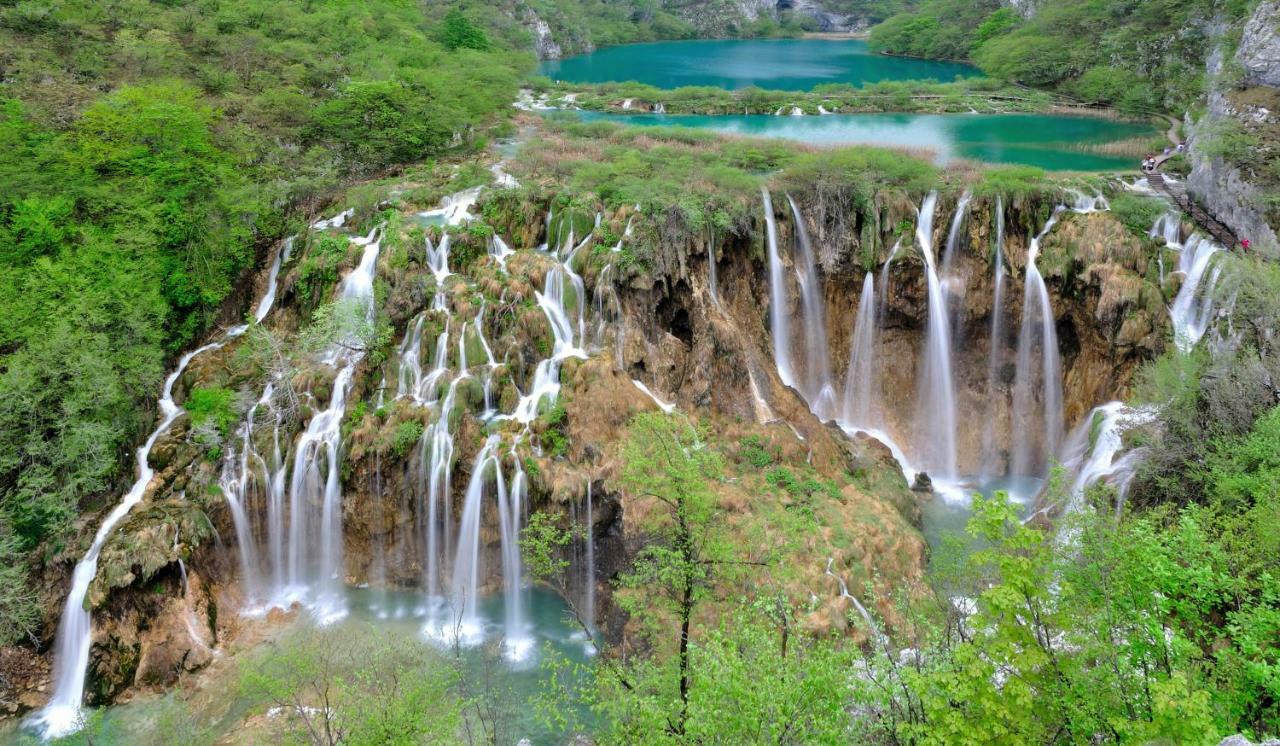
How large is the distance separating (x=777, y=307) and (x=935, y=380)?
269 inches

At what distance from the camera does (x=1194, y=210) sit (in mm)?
23703

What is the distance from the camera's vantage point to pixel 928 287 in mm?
24953

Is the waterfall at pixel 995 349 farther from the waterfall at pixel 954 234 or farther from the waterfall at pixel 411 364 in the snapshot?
the waterfall at pixel 411 364

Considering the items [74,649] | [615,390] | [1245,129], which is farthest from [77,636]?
[1245,129]

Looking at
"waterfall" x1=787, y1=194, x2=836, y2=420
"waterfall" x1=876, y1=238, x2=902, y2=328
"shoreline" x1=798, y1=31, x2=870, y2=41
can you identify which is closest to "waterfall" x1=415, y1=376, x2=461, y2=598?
"waterfall" x1=787, y1=194, x2=836, y2=420

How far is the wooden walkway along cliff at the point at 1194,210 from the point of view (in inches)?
867

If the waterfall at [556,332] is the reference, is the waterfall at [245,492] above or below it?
below

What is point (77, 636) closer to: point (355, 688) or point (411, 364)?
point (355, 688)

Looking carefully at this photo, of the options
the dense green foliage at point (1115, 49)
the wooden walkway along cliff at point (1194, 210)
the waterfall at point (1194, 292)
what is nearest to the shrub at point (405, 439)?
the waterfall at point (1194, 292)

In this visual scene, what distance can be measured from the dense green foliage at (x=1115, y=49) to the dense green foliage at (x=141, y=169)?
43.2 metres

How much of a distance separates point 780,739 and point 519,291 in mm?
16336

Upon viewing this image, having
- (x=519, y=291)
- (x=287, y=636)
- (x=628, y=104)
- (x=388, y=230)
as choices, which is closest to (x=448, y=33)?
(x=628, y=104)

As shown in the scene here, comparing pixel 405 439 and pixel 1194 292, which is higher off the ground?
pixel 1194 292

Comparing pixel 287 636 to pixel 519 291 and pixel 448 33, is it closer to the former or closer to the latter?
pixel 519 291
